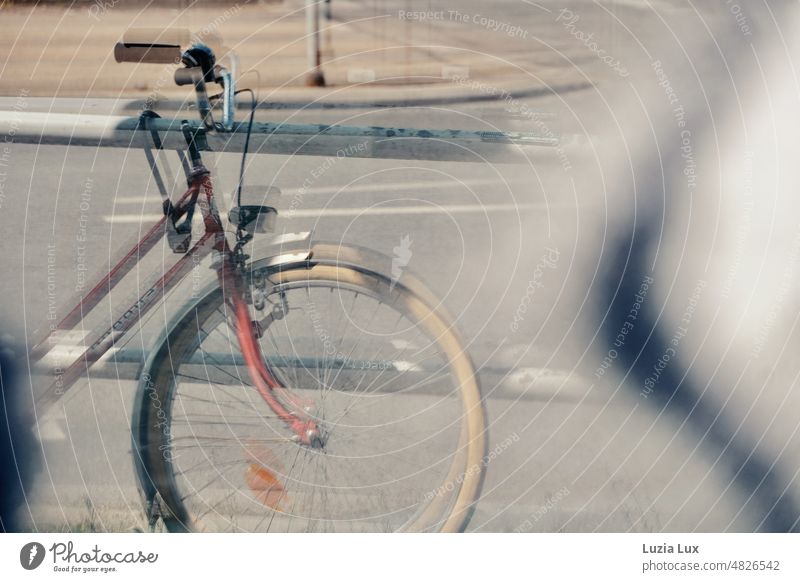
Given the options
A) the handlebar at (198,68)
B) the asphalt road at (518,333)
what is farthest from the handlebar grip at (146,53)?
the asphalt road at (518,333)

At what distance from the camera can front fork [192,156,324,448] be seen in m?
2.65

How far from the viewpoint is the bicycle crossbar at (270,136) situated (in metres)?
2.58

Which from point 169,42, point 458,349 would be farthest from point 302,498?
point 169,42

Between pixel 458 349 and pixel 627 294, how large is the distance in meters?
0.80

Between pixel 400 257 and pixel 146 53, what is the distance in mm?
996

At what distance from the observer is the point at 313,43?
9.76ft
